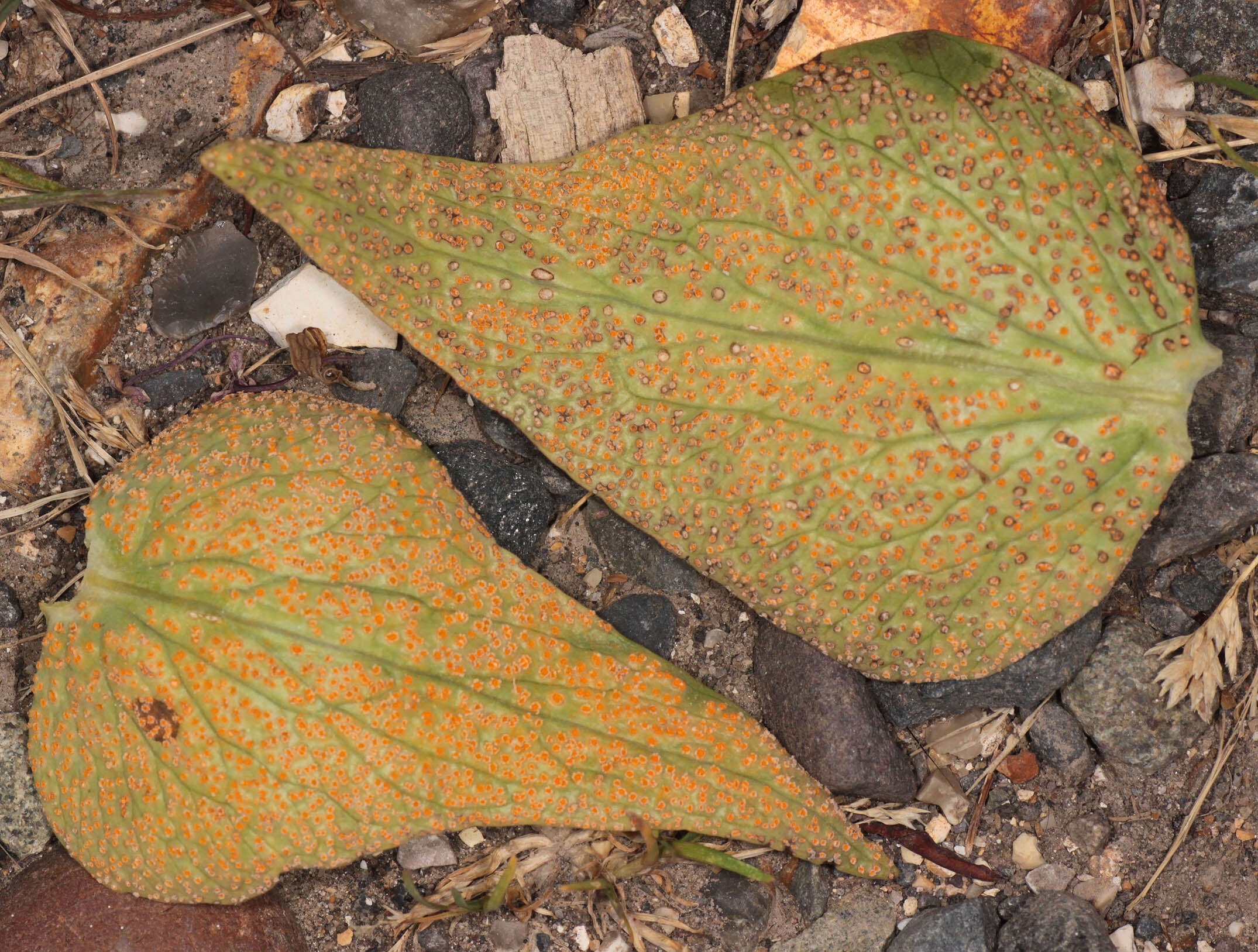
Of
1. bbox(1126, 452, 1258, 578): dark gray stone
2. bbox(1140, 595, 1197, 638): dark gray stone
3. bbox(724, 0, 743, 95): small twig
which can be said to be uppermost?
bbox(724, 0, 743, 95): small twig

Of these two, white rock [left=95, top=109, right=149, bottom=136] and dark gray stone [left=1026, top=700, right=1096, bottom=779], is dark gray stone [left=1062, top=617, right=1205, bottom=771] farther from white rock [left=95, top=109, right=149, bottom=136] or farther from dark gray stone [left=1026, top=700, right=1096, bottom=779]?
white rock [left=95, top=109, right=149, bottom=136]

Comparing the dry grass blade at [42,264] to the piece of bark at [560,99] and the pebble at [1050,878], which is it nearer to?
the piece of bark at [560,99]

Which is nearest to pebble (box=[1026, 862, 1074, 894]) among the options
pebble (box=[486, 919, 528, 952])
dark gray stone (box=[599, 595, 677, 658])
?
dark gray stone (box=[599, 595, 677, 658])

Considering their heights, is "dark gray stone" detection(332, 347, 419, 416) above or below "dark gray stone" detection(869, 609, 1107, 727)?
above

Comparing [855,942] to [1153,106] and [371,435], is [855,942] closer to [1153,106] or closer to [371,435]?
[371,435]

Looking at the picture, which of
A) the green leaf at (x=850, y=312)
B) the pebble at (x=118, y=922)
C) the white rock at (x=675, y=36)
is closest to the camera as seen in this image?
the green leaf at (x=850, y=312)

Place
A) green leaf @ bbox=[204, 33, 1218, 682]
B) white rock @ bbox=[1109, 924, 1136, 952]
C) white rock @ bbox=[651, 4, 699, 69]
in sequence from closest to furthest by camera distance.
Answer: green leaf @ bbox=[204, 33, 1218, 682], white rock @ bbox=[1109, 924, 1136, 952], white rock @ bbox=[651, 4, 699, 69]

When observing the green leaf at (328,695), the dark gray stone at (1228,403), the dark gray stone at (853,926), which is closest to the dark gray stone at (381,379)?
the green leaf at (328,695)
